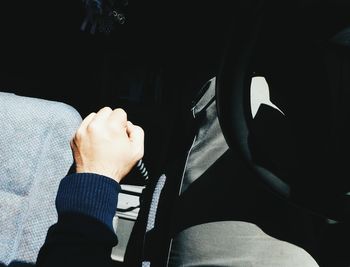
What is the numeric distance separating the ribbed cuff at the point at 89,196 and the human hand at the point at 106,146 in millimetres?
35

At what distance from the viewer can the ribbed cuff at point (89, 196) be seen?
664 mm

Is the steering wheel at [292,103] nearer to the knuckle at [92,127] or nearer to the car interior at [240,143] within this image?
the car interior at [240,143]

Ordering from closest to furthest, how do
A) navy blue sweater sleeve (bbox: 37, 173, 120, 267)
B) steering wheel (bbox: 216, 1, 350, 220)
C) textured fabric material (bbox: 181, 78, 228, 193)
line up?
steering wheel (bbox: 216, 1, 350, 220) → navy blue sweater sleeve (bbox: 37, 173, 120, 267) → textured fabric material (bbox: 181, 78, 228, 193)

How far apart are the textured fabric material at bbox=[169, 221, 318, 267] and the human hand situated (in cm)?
21

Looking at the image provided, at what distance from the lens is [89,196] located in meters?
0.67

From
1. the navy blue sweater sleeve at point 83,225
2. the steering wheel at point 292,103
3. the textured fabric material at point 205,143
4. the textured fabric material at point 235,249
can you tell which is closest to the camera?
the steering wheel at point 292,103

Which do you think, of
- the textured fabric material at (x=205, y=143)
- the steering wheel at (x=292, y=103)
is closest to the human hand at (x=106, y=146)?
the textured fabric material at (x=205, y=143)

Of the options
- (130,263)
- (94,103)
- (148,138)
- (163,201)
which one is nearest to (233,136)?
(163,201)

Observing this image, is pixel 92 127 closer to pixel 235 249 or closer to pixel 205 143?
pixel 205 143

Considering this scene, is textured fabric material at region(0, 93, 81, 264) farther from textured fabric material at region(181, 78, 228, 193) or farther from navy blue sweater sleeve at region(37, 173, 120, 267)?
textured fabric material at region(181, 78, 228, 193)

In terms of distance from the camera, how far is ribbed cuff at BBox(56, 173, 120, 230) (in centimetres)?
66

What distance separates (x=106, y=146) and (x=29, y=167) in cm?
32

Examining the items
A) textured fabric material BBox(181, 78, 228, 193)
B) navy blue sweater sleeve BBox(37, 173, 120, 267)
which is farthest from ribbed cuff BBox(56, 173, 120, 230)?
textured fabric material BBox(181, 78, 228, 193)

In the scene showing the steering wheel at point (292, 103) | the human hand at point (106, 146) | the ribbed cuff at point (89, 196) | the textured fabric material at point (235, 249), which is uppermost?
the steering wheel at point (292, 103)
